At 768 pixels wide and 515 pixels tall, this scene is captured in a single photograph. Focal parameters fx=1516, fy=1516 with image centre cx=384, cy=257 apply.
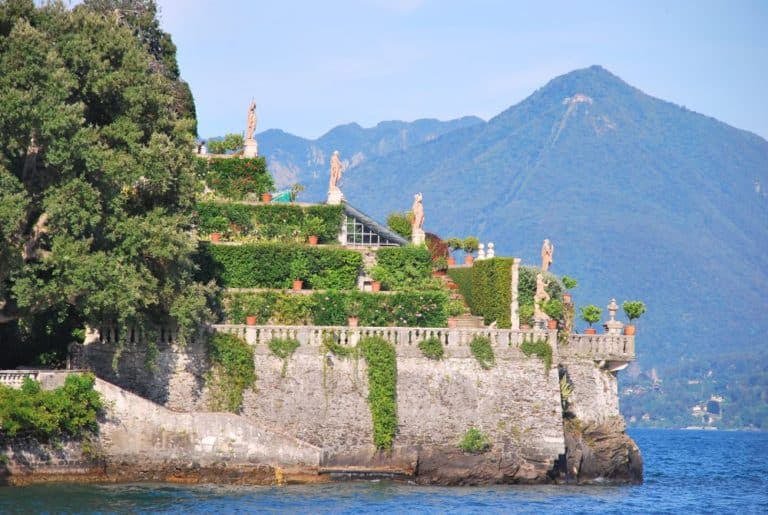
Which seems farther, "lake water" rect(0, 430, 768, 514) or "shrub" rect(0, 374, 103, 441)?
"shrub" rect(0, 374, 103, 441)

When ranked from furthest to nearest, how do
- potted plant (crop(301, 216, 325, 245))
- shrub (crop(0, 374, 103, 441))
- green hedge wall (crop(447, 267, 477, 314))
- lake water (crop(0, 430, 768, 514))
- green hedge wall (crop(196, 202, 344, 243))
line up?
potted plant (crop(301, 216, 325, 245)) → green hedge wall (crop(447, 267, 477, 314)) → green hedge wall (crop(196, 202, 344, 243)) → shrub (crop(0, 374, 103, 441)) → lake water (crop(0, 430, 768, 514))

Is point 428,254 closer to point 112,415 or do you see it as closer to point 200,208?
point 200,208

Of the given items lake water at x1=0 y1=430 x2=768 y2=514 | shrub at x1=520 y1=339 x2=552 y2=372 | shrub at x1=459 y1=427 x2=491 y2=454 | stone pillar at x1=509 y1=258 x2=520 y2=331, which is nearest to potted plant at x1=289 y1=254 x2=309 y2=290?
stone pillar at x1=509 y1=258 x2=520 y2=331

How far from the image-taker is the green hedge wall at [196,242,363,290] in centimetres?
6078

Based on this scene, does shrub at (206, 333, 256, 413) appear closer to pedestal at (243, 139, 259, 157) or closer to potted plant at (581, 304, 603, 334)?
potted plant at (581, 304, 603, 334)

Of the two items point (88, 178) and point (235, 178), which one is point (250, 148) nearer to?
point (235, 178)

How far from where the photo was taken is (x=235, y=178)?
220ft

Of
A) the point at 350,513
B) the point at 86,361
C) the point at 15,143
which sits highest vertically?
the point at 15,143

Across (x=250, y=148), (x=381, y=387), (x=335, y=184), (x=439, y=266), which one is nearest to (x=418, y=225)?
(x=439, y=266)

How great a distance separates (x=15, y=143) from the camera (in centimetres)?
4619

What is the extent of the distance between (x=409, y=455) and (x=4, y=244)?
16.4m

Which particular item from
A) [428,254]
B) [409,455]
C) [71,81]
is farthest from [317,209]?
[71,81]

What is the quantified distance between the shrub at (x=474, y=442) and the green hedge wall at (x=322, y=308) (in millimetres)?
7172

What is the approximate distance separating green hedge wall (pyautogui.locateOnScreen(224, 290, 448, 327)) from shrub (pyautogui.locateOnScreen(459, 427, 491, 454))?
23.5 ft
